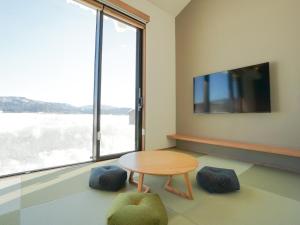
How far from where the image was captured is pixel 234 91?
3.09 meters

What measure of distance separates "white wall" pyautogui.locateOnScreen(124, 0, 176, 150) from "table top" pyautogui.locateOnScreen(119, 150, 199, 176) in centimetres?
162

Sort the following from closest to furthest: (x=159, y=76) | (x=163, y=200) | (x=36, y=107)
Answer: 1. (x=163, y=200)
2. (x=36, y=107)
3. (x=159, y=76)

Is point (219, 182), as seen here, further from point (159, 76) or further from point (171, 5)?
point (171, 5)

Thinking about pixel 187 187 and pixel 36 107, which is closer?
pixel 187 187

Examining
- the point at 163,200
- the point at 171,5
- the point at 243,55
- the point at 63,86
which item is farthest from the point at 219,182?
the point at 171,5

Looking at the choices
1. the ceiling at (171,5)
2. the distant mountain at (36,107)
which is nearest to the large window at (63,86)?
the distant mountain at (36,107)

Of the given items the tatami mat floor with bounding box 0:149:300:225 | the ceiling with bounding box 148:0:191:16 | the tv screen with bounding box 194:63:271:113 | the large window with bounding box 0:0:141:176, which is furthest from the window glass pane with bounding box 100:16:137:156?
the tv screen with bounding box 194:63:271:113

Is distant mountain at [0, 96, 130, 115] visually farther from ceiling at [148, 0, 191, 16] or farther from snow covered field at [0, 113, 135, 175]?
ceiling at [148, 0, 191, 16]

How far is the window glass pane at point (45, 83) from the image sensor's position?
7.57ft

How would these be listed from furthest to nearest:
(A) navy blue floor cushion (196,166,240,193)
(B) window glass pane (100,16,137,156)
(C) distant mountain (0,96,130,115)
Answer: (B) window glass pane (100,16,137,156)
(C) distant mountain (0,96,130,115)
(A) navy blue floor cushion (196,166,240,193)

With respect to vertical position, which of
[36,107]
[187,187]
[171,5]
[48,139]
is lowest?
[187,187]

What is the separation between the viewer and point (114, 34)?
131 inches

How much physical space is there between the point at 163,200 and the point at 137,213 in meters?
0.58

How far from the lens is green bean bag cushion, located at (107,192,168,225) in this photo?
1.12 meters
